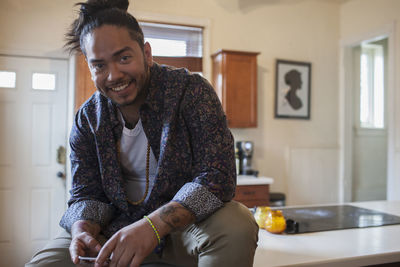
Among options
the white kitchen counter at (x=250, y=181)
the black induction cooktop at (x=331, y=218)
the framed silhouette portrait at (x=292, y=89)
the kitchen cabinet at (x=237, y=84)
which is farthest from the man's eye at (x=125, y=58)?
the framed silhouette portrait at (x=292, y=89)

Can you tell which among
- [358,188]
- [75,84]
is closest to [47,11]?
[75,84]

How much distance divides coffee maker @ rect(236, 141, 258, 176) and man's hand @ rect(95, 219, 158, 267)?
295cm

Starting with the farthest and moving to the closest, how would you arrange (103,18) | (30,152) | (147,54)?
(30,152), (147,54), (103,18)

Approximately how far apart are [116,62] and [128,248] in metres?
0.58

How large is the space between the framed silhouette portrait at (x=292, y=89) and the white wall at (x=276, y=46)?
0.08 m

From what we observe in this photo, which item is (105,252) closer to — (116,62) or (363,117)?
(116,62)

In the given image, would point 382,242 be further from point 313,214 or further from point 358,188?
point 358,188

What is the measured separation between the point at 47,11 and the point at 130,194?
282cm

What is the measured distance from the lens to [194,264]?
1047 millimetres

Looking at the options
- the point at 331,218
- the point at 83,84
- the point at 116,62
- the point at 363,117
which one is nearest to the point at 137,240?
the point at 116,62

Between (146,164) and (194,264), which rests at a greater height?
(146,164)

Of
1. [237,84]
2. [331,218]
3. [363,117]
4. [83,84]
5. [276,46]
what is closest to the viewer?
[331,218]

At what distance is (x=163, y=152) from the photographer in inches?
43.4

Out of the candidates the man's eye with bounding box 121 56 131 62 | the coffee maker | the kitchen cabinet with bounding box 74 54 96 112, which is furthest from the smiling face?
the coffee maker
